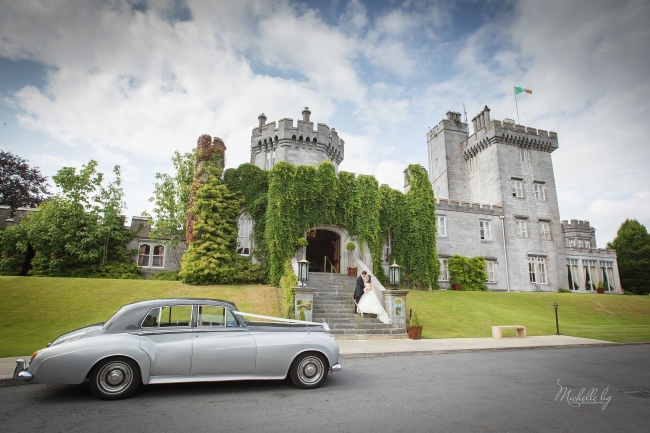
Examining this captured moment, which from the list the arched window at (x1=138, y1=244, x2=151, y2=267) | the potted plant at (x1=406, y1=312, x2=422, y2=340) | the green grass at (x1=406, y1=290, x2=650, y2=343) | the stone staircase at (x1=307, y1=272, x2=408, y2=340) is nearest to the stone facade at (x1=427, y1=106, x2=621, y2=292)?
the green grass at (x1=406, y1=290, x2=650, y2=343)

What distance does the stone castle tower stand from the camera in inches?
1125

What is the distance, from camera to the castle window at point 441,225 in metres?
29.8

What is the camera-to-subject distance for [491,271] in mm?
30391

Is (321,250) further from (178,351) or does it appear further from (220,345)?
(178,351)

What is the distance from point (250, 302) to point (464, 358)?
405 inches

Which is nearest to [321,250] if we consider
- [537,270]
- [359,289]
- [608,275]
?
[359,289]

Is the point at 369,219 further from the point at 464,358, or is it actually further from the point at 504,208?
the point at 504,208

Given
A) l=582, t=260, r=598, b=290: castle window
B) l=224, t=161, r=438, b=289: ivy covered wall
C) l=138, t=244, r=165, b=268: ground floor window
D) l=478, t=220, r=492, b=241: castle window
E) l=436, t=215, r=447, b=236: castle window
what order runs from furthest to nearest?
l=582, t=260, r=598, b=290: castle window < l=478, t=220, r=492, b=241: castle window < l=436, t=215, r=447, b=236: castle window < l=138, t=244, r=165, b=268: ground floor window < l=224, t=161, r=438, b=289: ivy covered wall

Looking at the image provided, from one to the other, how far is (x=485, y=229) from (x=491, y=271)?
3642mm

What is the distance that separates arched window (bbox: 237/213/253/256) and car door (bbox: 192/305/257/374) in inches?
637

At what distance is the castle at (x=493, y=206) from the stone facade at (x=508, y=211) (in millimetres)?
86

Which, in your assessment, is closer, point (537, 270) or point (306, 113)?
point (306, 113)
